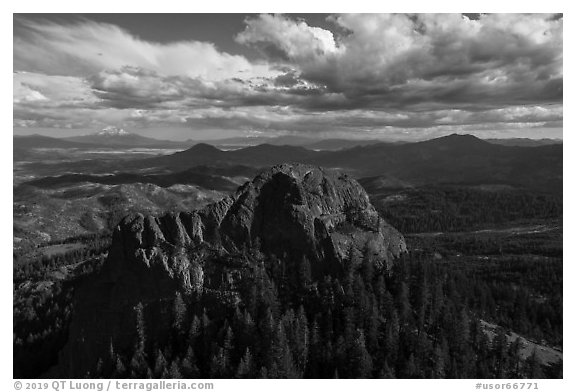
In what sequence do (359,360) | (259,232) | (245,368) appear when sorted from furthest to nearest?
(259,232), (359,360), (245,368)

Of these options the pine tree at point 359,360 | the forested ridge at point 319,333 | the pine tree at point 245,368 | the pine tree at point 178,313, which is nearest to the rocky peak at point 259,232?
the forested ridge at point 319,333

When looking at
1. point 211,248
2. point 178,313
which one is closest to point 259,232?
point 211,248

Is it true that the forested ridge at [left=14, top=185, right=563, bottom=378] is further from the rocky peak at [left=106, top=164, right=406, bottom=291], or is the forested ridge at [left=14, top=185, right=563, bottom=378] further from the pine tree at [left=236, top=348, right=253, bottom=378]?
the rocky peak at [left=106, top=164, right=406, bottom=291]

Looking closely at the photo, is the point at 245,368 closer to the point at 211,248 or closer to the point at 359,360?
the point at 359,360

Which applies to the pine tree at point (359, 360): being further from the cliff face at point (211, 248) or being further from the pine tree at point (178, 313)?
the pine tree at point (178, 313)

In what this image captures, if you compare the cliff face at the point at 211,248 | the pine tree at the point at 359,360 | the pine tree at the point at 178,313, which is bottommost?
the pine tree at the point at 359,360

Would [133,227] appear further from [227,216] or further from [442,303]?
[442,303]

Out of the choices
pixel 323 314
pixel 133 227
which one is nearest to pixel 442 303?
pixel 323 314

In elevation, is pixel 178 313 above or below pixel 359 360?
above

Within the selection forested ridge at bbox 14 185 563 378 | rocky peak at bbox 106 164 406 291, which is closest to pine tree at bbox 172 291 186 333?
forested ridge at bbox 14 185 563 378
